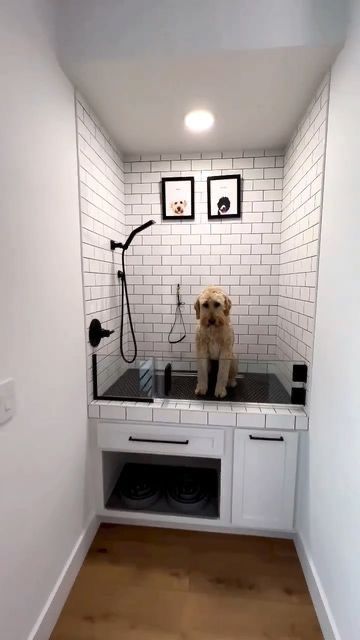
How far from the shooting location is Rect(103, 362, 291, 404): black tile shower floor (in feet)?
5.24

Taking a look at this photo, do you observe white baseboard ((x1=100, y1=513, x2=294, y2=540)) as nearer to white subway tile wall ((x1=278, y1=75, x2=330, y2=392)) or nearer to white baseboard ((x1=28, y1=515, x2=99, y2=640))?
white baseboard ((x1=28, y1=515, x2=99, y2=640))

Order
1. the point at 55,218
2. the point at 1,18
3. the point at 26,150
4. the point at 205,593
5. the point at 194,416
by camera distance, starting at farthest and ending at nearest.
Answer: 1. the point at 194,416
2. the point at 205,593
3. the point at 55,218
4. the point at 26,150
5. the point at 1,18

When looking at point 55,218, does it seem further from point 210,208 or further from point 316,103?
point 316,103

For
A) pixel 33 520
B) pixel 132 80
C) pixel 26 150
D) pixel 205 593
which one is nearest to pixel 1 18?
pixel 26 150

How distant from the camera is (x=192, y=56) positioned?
1.14 m

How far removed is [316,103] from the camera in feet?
4.47

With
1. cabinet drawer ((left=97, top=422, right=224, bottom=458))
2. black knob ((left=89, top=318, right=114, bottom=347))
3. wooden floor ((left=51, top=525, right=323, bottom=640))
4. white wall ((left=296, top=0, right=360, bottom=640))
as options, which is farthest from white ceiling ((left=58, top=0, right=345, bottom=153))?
wooden floor ((left=51, top=525, right=323, bottom=640))

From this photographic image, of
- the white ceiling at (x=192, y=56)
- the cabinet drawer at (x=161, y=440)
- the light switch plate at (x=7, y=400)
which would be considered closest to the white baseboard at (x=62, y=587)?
the cabinet drawer at (x=161, y=440)

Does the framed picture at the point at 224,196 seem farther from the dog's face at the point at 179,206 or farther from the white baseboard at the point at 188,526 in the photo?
the white baseboard at the point at 188,526

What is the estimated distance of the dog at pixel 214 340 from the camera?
1.63m

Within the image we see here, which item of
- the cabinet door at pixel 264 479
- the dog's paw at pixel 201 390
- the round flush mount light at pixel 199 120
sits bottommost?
the cabinet door at pixel 264 479

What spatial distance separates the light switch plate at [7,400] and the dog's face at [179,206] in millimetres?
1580

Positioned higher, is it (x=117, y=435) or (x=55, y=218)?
(x=55, y=218)

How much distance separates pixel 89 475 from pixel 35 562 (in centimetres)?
49
